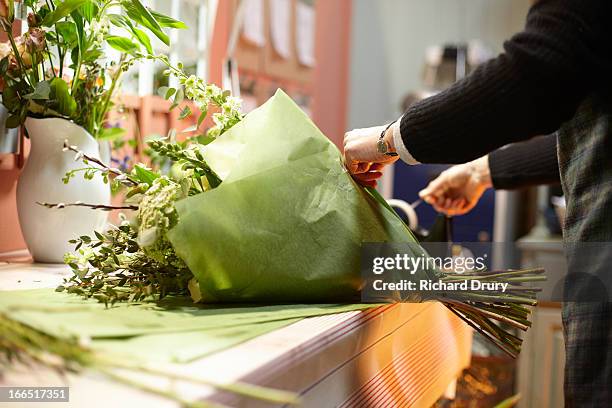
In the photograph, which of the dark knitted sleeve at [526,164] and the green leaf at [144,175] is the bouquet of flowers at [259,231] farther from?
the dark knitted sleeve at [526,164]

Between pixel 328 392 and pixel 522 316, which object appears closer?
pixel 328 392

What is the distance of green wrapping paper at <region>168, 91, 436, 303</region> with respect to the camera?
821mm

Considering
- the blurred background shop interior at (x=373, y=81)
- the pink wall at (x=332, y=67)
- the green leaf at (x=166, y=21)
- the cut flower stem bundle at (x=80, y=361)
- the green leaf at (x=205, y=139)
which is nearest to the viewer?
the cut flower stem bundle at (x=80, y=361)

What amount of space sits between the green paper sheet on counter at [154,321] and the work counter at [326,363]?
0.02 meters

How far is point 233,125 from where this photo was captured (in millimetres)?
997

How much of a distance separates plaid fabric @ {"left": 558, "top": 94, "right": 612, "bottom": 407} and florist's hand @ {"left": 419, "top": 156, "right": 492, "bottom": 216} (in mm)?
582

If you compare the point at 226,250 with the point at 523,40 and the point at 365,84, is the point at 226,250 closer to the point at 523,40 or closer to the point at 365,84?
the point at 523,40

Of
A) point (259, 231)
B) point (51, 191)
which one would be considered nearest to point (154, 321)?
point (259, 231)

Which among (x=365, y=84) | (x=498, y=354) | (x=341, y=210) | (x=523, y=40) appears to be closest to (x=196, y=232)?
(x=341, y=210)

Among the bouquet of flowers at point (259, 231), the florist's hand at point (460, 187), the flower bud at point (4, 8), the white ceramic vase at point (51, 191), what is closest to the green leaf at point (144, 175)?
the bouquet of flowers at point (259, 231)

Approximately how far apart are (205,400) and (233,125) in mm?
540

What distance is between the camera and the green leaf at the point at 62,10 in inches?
42.5

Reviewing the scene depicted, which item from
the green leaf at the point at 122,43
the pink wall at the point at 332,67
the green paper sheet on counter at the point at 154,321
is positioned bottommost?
the green paper sheet on counter at the point at 154,321

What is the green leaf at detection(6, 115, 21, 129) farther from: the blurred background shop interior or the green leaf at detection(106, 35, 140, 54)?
the green leaf at detection(106, 35, 140, 54)
